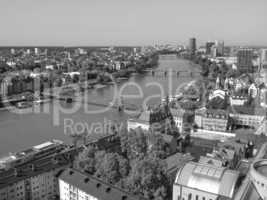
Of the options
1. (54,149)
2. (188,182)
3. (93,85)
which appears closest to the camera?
(188,182)

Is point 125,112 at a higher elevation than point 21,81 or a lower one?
lower

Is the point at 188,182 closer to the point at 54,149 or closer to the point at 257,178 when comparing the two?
the point at 257,178

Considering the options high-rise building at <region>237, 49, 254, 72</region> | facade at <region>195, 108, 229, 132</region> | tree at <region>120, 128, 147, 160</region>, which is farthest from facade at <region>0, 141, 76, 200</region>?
high-rise building at <region>237, 49, 254, 72</region>

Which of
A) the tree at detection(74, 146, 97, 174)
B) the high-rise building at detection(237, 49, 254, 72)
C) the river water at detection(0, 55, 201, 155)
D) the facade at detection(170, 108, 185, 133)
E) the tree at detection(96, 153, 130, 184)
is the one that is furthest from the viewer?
the high-rise building at detection(237, 49, 254, 72)

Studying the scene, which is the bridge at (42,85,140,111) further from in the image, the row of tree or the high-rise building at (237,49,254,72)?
the high-rise building at (237,49,254,72)

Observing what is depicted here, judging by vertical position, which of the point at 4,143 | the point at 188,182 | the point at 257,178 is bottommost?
the point at 4,143

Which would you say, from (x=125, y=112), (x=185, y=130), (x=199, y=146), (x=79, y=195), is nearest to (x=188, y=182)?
(x=79, y=195)
